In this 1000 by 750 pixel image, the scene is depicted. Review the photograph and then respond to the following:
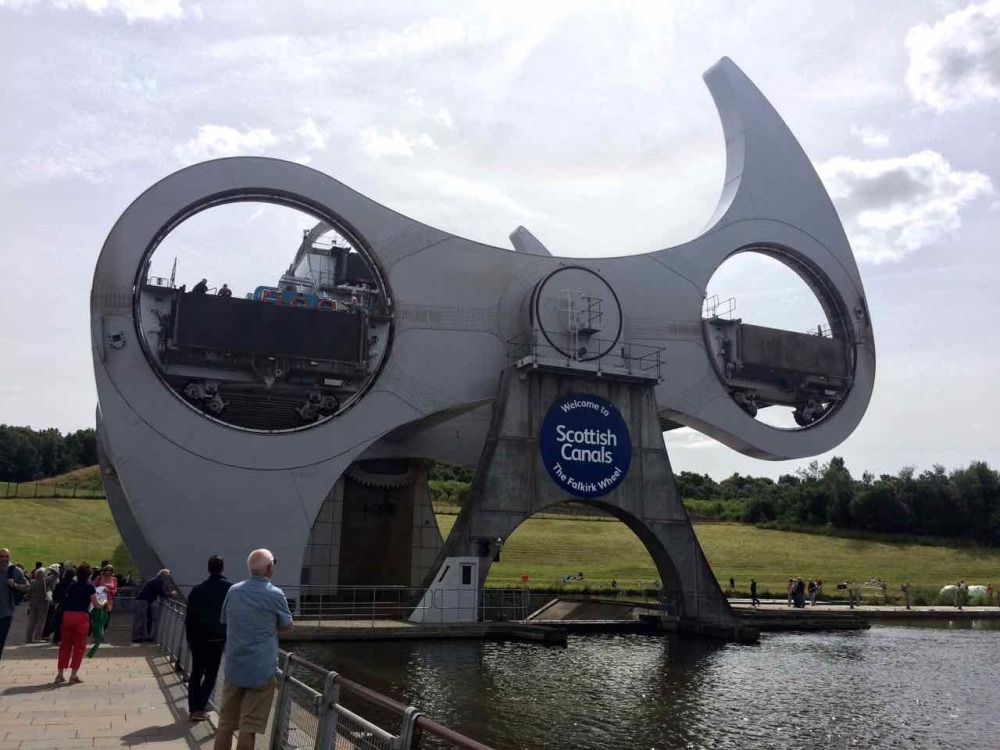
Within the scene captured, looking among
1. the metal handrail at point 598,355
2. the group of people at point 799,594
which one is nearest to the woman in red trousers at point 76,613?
the metal handrail at point 598,355

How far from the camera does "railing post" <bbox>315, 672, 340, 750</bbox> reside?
5.39 meters

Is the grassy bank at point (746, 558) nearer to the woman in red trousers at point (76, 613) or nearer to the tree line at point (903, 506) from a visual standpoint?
the tree line at point (903, 506)

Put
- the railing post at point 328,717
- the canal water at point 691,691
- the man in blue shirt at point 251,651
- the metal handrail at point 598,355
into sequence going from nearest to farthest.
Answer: the railing post at point 328,717
the man in blue shirt at point 251,651
the canal water at point 691,691
the metal handrail at point 598,355

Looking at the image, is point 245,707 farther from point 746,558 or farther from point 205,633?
point 746,558

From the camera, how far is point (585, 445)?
23922mm

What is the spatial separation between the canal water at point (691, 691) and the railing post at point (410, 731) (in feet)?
18.4

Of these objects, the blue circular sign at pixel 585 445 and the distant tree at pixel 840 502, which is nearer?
the blue circular sign at pixel 585 445

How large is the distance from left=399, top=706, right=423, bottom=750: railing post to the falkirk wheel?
17.2 m

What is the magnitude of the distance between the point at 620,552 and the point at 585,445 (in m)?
24.7

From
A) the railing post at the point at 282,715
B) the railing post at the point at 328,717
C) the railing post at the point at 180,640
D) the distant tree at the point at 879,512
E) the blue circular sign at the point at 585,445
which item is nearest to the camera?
the railing post at the point at 328,717

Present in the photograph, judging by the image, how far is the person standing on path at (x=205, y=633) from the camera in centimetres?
761

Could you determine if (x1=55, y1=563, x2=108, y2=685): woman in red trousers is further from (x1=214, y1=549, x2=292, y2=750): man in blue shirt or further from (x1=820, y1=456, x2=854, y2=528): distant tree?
(x1=820, y1=456, x2=854, y2=528): distant tree

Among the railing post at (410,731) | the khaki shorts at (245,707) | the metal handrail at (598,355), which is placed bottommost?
the khaki shorts at (245,707)

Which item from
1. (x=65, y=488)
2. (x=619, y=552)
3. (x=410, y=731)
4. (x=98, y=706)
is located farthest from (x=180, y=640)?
(x=65, y=488)
